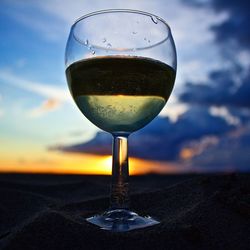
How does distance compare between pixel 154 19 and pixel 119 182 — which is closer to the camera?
pixel 119 182

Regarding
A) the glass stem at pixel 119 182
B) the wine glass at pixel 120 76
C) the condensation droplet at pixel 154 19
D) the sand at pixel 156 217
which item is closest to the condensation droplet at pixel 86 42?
the wine glass at pixel 120 76

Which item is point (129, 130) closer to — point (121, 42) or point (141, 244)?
point (121, 42)

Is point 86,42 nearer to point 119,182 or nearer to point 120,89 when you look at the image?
point 120,89

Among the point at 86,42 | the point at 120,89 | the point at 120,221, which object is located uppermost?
the point at 86,42

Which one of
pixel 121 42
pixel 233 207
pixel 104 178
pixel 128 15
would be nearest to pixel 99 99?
pixel 121 42

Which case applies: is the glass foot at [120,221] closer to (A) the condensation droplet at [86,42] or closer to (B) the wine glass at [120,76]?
(B) the wine glass at [120,76]

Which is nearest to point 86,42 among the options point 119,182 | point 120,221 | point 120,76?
point 120,76

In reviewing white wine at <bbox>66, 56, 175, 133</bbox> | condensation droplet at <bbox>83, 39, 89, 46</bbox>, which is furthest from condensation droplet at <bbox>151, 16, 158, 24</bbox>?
condensation droplet at <bbox>83, 39, 89, 46</bbox>
